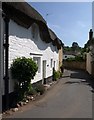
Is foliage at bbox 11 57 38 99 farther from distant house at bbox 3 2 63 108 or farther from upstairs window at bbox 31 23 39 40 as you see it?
upstairs window at bbox 31 23 39 40

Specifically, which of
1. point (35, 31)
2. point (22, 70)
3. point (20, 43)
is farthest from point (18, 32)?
point (35, 31)

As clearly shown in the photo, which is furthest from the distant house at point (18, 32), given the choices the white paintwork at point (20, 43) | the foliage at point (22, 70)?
the foliage at point (22, 70)

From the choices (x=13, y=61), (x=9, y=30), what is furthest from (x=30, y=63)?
(x=9, y=30)

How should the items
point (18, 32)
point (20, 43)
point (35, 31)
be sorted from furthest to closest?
point (35, 31), point (20, 43), point (18, 32)

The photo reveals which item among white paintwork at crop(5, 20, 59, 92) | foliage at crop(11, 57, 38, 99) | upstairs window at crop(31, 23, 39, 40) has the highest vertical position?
upstairs window at crop(31, 23, 39, 40)

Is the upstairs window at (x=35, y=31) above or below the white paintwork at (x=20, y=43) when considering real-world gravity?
above

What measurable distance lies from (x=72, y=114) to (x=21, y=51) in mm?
5062

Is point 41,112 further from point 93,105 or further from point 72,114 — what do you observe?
point 93,105

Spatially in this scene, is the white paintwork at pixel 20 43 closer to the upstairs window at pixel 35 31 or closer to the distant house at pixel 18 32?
the distant house at pixel 18 32

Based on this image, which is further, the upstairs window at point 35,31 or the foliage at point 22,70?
the upstairs window at point 35,31

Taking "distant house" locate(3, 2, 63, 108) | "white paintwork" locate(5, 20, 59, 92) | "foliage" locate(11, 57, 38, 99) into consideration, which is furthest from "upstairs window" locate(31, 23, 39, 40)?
"foliage" locate(11, 57, 38, 99)

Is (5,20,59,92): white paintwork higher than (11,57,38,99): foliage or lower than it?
higher

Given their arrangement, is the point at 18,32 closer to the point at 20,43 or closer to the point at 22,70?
the point at 20,43

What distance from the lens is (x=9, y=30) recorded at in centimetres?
1245
